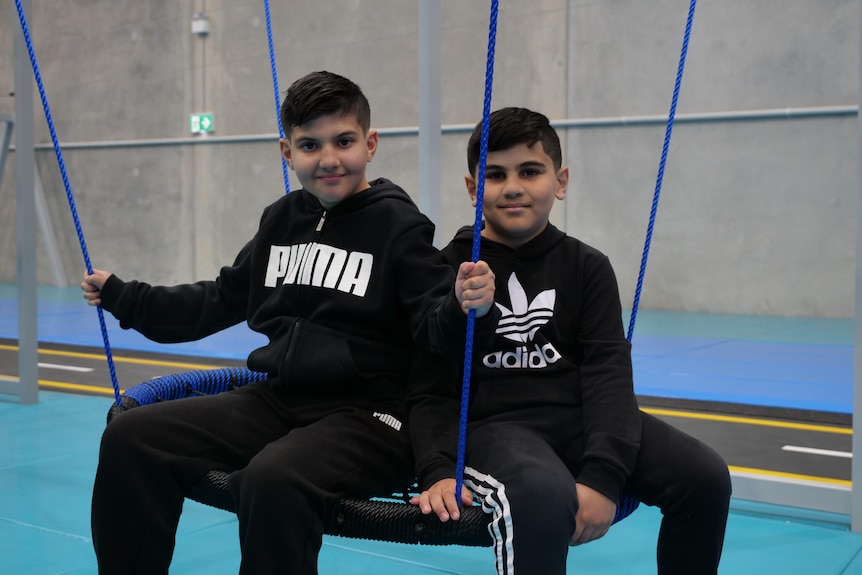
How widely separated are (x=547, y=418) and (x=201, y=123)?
8.81 meters

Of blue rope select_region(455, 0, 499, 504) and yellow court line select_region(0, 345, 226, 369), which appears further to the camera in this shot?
yellow court line select_region(0, 345, 226, 369)

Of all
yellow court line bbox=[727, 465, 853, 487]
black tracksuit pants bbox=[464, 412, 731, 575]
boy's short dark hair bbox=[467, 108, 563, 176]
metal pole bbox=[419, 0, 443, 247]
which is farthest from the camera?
yellow court line bbox=[727, 465, 853, 487]

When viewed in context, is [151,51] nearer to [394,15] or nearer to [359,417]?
[394,15]

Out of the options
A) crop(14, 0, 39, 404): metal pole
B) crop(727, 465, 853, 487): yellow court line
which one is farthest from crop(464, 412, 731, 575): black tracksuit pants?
crop(14, 0, 39, 404): metal pole

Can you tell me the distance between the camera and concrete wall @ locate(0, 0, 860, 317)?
22.4 feet

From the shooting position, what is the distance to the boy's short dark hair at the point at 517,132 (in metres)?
1.52

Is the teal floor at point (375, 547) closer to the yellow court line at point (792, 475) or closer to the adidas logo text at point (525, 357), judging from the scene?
the yellow court line at point (792, 475)

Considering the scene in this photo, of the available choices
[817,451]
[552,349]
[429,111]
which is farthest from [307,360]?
[817,451]

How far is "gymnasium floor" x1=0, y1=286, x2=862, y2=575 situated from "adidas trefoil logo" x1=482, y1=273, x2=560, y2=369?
0.76 m

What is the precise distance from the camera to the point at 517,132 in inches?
59.9

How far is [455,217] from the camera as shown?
27.6 ft

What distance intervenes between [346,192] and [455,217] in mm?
6827

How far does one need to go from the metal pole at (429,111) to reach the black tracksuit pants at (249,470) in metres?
0.96

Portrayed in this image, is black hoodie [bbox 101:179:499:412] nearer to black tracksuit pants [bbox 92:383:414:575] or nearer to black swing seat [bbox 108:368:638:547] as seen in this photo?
black tracksuit pants [bbox 92:383:414:575]
